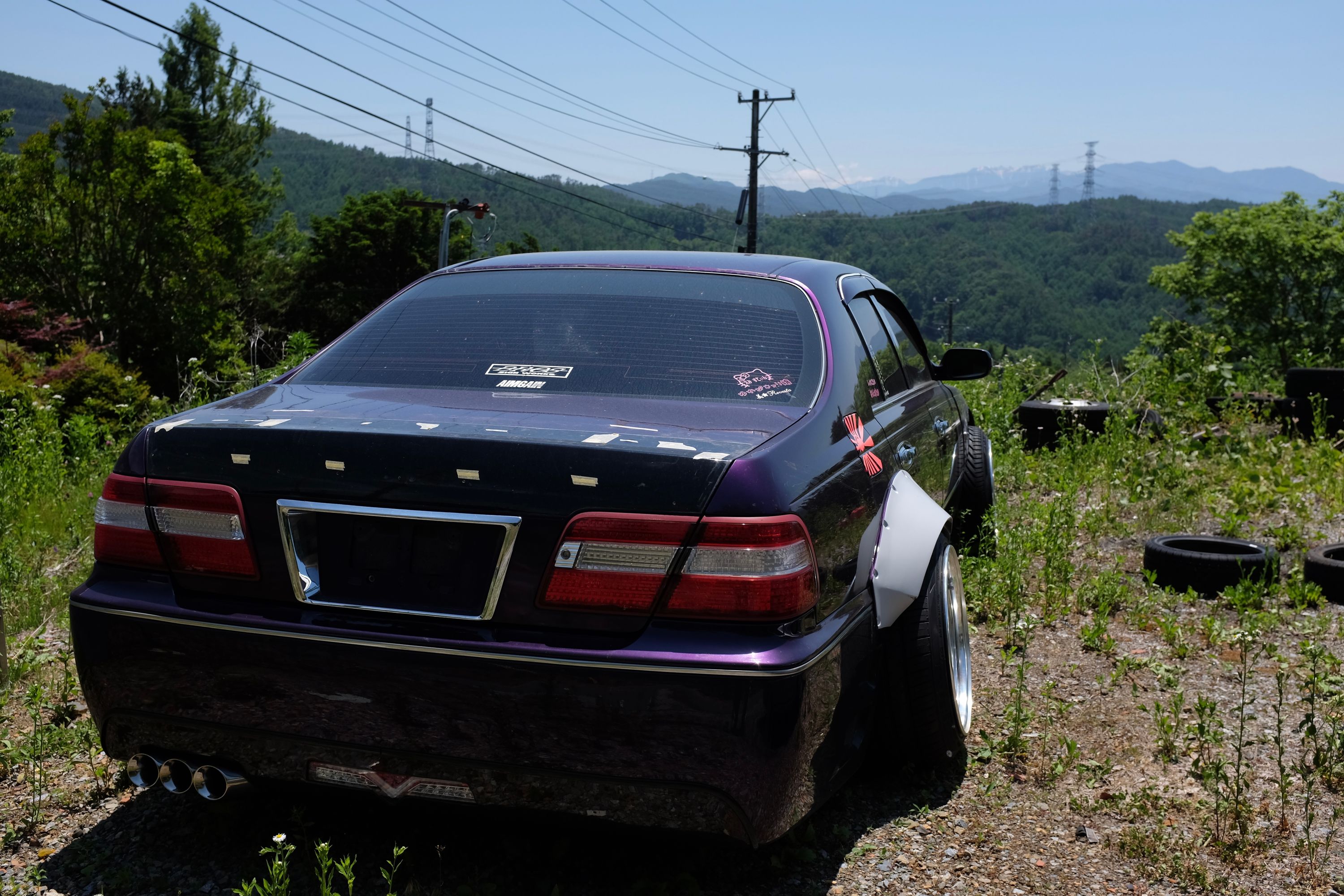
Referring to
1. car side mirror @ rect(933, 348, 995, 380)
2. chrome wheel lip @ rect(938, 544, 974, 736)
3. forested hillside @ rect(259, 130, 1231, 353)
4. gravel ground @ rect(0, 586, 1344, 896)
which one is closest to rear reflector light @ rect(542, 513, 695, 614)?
gravel ground @ rect(0, 586, 1344, 896)

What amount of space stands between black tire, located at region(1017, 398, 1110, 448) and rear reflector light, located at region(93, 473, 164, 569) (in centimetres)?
848

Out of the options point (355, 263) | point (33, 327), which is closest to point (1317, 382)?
point (33, 327)

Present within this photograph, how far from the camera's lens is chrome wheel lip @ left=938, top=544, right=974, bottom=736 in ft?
10.3

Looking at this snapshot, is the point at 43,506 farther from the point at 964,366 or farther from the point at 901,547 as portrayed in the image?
the point at 901,547

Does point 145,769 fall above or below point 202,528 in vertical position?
below

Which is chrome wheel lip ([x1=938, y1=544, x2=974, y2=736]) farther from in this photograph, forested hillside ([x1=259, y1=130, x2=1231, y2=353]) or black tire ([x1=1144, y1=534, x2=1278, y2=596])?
forested hillside ([x1=259, y1=130, x2=1231, y2=353])

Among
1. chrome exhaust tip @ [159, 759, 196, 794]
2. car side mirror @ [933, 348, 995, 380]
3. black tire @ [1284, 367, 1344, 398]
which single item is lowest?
chrome exhaust tip @ [159, 759, 196, 794]

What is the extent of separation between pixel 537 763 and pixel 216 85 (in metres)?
68.6

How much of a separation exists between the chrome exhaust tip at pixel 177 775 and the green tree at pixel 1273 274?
60583 mm

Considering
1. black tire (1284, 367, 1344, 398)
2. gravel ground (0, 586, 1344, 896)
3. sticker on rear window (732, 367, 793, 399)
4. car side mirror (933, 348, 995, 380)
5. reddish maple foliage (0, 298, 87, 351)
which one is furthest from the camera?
reddish maple foliage (0, 298, 87, 351)

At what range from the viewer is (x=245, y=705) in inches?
→ 89.8

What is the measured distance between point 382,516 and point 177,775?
0.85 m

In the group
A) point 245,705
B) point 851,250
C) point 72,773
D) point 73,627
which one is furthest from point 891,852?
point 851,250

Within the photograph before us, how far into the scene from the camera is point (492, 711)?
212 centimetres
